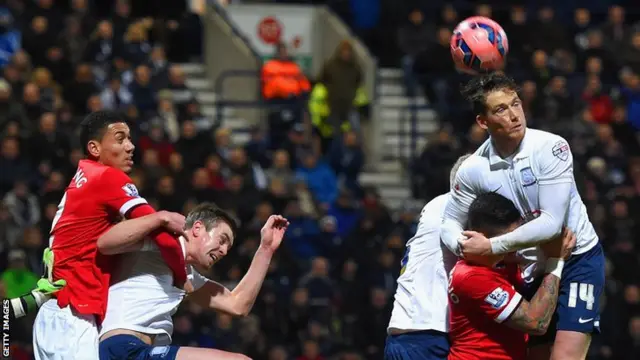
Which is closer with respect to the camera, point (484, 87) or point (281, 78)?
point (484, 87)

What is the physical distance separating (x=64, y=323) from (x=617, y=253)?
874cm

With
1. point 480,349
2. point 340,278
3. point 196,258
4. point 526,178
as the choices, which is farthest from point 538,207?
point 340,278

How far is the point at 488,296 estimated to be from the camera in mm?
7391

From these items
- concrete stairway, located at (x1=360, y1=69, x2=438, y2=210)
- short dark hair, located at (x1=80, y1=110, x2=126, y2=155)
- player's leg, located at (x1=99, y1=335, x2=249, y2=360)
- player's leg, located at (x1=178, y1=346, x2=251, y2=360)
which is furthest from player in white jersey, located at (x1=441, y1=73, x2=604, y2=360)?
concrete stairway, located at (x1=360, y1=69, x2=438, y2=210)

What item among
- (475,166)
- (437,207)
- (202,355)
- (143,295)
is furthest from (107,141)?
(475,166)

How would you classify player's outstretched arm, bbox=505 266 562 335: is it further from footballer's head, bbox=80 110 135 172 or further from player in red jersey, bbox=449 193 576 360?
footballer's head, bbox=80 110 135 172

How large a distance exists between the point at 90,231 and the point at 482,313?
81.4 inches

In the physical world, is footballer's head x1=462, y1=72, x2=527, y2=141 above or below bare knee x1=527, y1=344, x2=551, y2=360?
above

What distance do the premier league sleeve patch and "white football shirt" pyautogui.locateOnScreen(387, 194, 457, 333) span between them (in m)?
0.68

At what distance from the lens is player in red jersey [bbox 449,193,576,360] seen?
7.42 m

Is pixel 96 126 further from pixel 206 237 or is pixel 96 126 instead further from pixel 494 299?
pixel 494 299

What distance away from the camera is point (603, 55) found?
17984 millimetres

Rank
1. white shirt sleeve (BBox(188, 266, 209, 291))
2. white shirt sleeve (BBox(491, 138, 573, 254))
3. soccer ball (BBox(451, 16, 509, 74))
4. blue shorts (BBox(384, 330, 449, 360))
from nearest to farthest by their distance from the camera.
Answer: white shirt sleeve (BBox(491, 138, 573, 254))
blue shorts (BBox(384, 330, 449, 360))
white shirt sleeve (BBox(188, 266, 209, 291))
soccer ball (BBox(451, 16, 509, 74))

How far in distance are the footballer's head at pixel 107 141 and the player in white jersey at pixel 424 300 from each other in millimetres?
1609
